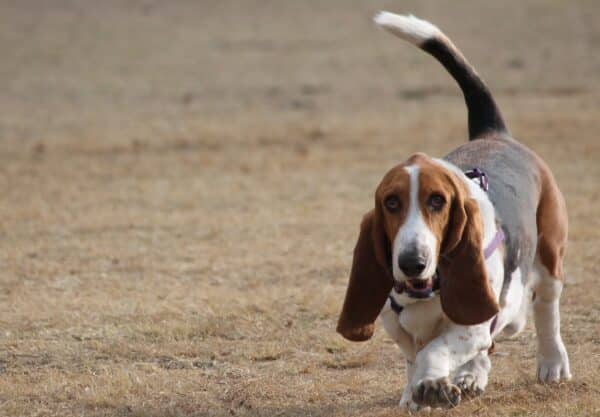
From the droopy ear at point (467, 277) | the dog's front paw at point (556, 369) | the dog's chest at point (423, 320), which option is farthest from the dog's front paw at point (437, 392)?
the dog's front paw at point (556, 369)

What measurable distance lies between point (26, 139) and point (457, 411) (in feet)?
39.7

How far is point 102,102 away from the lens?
67.1 feet

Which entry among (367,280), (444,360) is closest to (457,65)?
(367,280)

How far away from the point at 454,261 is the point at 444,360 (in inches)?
15.3

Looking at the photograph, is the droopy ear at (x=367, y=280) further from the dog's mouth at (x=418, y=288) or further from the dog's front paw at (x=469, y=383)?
the dog's front paw at (x=469, y=383)

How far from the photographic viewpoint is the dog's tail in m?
6.44

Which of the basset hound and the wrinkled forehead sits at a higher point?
the wrinkled forehead

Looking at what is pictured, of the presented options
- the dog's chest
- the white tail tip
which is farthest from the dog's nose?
the white tail tip

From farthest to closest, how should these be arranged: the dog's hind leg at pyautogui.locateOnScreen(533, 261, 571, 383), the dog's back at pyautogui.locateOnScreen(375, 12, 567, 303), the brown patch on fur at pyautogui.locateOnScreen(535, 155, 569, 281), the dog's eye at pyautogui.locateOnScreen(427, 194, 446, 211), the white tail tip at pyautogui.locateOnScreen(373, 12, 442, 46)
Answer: the white tail tip at pyautogui.locateOnScreen(373, 12, 442, 46)
the dog's hind leg at pyautogui.locateOnScreen(533, 261, 571, 383)
the brown patch on fur at pyautogui.locateOnScreen(535, 155, 569, 281)
the dog's back at pyautogui.locateOnScreen(375, 12, 567, 303)
the dog's eye at pyautogui.locateOnScreen(427, 194, 446, 211)

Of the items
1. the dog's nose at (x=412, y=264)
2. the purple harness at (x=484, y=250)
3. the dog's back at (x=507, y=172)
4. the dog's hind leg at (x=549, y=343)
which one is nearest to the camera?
the dog's nose at (x=412, y=264)

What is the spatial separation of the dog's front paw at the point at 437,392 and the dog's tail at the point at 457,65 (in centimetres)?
186

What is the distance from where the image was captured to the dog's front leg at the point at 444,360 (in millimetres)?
4883

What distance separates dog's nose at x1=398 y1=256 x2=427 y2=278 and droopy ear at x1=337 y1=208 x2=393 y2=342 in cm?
37

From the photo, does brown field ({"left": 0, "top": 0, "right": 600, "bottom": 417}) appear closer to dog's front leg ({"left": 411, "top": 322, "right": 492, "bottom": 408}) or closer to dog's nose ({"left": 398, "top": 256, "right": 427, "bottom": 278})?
dog's front leg ({"left": 411, "top": 322, "right": 492, "bottom": 408})
